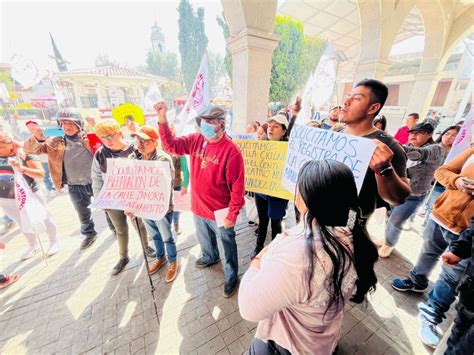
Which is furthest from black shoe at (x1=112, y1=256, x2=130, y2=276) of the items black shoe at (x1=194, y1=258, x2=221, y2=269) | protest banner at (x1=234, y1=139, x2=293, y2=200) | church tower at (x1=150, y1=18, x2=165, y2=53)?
church tower at (x1=150, y1=18, x2=165, y2=53)

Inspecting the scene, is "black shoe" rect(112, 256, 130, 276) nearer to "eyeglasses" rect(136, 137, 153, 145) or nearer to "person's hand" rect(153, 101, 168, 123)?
"eyeglasses" rect(136, 137, 153, 145)

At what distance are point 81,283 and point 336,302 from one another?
10.2ft

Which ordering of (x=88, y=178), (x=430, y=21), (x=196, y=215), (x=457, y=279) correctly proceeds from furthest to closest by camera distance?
(x=430, y=21), (x=88, y=178), (x=196, y=215), (x=457, y=279)

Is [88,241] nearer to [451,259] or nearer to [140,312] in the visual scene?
[140,312]

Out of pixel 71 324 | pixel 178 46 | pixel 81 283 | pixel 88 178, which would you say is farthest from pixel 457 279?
pixel 178 46

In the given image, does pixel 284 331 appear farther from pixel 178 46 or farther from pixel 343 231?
pixel 178 46

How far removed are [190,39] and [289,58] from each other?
2327 cm

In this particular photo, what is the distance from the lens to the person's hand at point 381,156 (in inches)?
53.3

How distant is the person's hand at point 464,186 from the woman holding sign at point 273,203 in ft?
5.24

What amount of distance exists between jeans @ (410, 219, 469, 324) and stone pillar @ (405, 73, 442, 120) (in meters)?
8.60

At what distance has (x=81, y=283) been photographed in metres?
2.61

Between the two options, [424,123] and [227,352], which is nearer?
[227,352]

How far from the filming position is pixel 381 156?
1.37 m

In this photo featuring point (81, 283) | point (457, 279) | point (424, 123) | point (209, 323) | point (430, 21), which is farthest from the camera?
point (430, 21)
